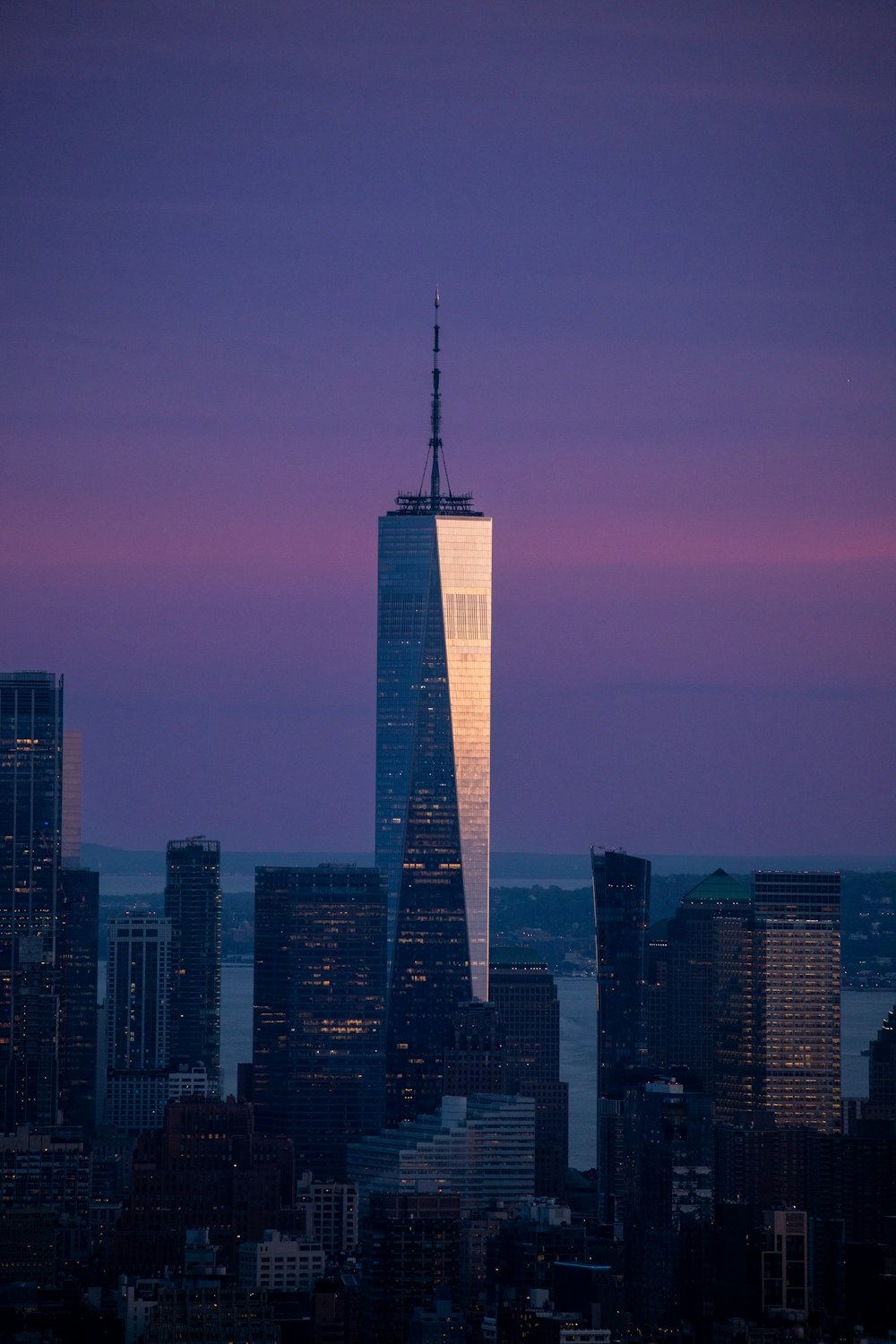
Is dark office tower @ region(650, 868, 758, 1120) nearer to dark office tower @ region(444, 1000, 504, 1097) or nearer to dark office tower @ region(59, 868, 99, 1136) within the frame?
dark office tower @ region(444, 1000, 504, 1097)

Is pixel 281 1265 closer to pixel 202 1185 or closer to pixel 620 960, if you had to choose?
pixel 202 1185

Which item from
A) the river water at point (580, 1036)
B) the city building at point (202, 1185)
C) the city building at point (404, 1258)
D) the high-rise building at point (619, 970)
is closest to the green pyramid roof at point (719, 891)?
the high-rise building at point (619, 970)

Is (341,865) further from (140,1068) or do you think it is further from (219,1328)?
(219,1328)

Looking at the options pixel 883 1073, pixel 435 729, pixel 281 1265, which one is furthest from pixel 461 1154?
pixel 435 729

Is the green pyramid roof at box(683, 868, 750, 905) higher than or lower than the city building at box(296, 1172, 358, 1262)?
higher

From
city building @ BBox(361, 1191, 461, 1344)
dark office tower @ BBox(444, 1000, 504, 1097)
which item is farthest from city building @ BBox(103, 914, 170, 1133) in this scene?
city building @ BBox(361, 1191, 461, 1344)

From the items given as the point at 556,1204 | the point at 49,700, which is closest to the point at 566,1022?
the point at 49,700
